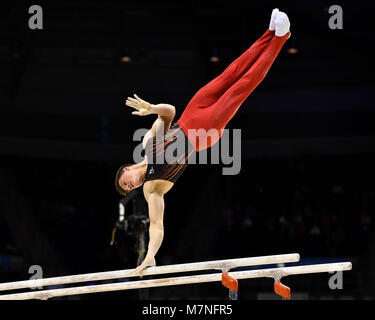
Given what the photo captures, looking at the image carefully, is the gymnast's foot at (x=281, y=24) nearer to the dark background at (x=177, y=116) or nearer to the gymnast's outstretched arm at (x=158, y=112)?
the gymnast's outstretched arm at (x=158, y=112)

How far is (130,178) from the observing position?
5535mm

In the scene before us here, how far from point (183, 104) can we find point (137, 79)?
Answer: 1.43 m

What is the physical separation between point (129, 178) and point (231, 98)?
3.87 ft

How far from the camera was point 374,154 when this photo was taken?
1281 centimetres

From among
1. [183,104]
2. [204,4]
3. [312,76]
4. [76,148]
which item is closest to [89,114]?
[76,148]

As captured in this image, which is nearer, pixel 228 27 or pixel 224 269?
pixel 224 269

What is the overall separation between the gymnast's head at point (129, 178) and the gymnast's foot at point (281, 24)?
175cm

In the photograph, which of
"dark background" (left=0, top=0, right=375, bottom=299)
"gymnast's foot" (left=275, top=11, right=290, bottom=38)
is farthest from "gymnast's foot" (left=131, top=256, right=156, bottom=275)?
"dark background" (left=0, top=0, right=375, bottom=299)

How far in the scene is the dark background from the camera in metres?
12.6

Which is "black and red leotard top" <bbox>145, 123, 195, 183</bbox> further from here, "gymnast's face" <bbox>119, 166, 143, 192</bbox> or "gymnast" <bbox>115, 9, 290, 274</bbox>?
"gymnast's face" <bbox>119, 166, 143, 192</bbox>

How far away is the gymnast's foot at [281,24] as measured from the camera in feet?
17.2

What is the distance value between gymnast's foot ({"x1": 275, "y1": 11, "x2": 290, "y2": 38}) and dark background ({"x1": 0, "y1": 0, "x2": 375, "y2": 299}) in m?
6.88

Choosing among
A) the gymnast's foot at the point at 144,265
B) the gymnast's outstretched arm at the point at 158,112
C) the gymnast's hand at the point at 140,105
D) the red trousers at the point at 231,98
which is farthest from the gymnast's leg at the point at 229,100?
the gymnast's foot at the point at 144,265
